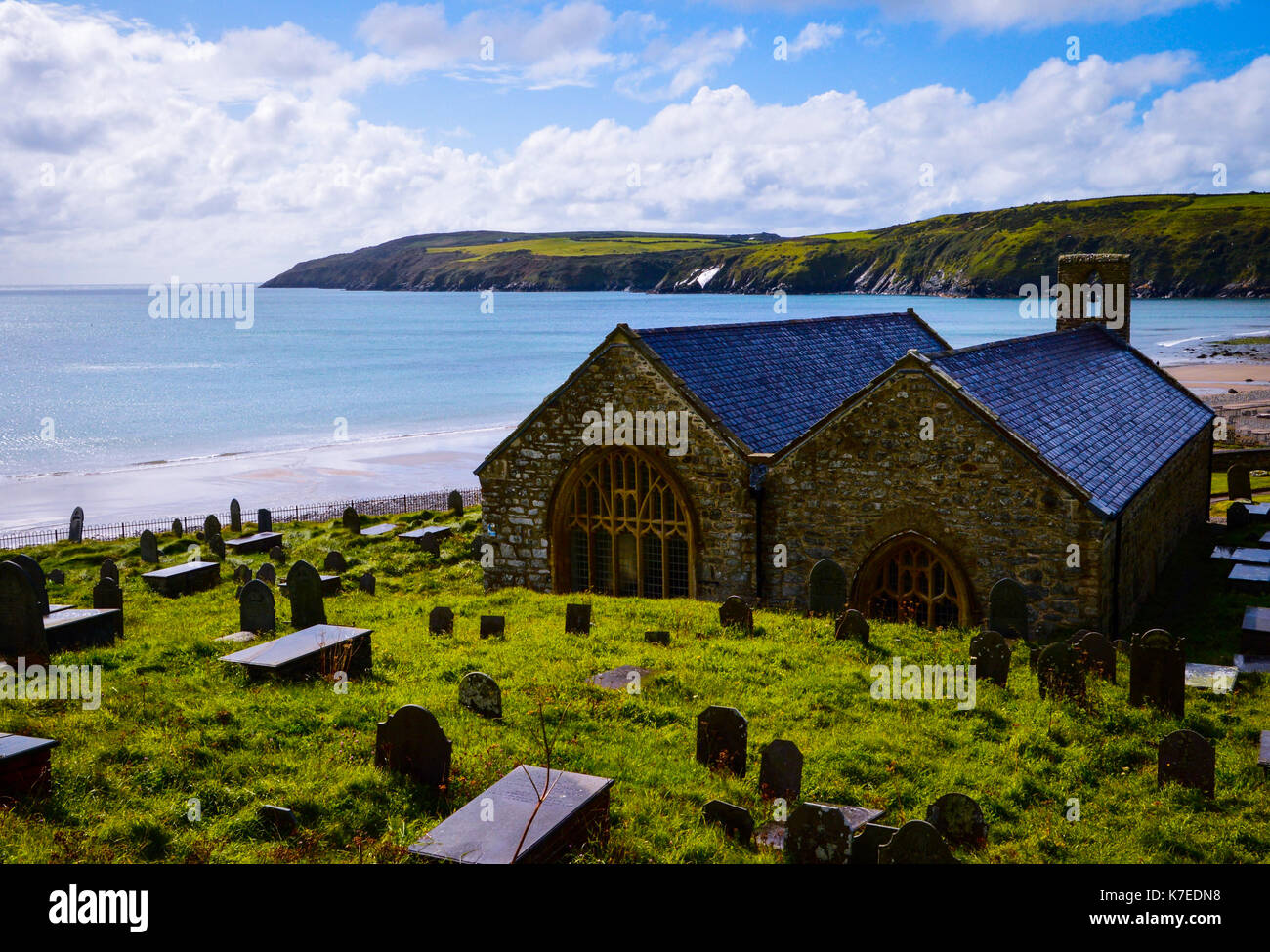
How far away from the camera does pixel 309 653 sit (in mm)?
13383

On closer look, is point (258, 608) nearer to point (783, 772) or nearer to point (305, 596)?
point (305, 596)

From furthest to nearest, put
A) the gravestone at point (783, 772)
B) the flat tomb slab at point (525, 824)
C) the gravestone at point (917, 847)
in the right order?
the gravestone at point (783, 772)
the flat tomb slab at point (525, 824)
the gravestone at point (917, 847)

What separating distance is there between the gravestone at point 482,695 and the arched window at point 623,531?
843 centimetres

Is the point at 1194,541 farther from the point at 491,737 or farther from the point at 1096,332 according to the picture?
the point at 491,737

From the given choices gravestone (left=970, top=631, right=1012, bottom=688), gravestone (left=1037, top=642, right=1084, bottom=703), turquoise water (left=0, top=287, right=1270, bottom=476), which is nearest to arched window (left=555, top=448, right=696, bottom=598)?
gravestone (left=970, top=631, right=1012, bottom=688)

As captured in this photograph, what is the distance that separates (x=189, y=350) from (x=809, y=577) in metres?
155

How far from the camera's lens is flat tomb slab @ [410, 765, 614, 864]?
7.95 meters

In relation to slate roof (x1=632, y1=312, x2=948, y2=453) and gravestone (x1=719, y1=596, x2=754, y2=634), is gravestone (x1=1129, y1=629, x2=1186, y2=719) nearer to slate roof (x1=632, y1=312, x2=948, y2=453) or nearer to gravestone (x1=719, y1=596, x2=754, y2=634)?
gravestone (x1=719, y1=596, x2=754, y2=634)

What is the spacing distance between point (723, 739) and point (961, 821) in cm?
253

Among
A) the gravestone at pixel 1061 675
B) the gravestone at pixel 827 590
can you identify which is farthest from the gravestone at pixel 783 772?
the gravestone at pixel 827 590

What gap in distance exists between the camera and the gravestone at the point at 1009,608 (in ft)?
52.1

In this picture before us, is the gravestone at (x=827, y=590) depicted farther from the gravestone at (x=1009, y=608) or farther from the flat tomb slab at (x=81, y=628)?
the flat tomb slab at (x=81, y=628)

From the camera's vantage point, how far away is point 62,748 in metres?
10.6

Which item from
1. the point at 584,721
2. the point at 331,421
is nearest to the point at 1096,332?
the point at 584,721
